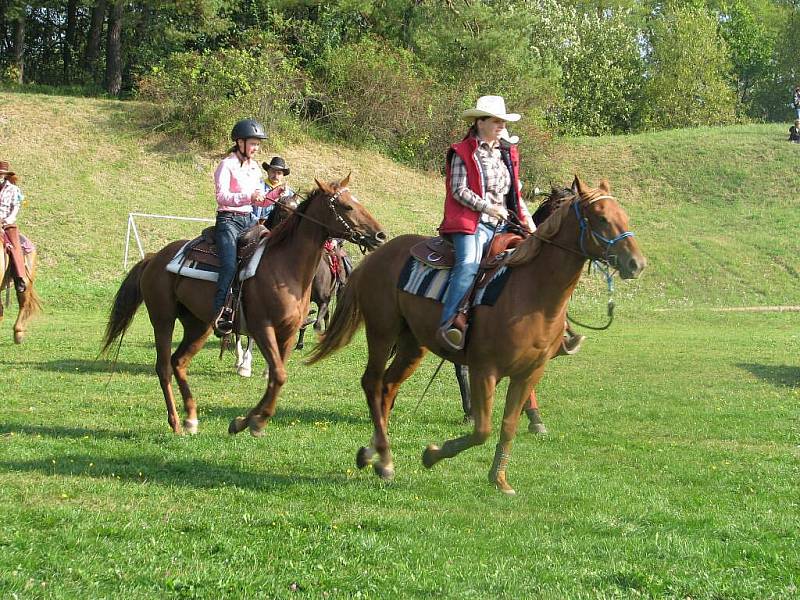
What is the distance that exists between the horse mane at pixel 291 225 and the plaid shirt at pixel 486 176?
188 centimetres

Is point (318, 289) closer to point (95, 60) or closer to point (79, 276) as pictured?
point (79, 276)

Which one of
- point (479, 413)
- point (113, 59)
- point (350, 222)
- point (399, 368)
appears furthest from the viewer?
point (113, 59)

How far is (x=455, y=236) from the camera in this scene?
849 cm

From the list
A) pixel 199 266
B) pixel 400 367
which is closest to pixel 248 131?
pixel 199 266

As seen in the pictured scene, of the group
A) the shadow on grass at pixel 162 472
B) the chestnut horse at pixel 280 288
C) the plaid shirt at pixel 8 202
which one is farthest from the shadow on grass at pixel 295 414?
the plaid shirt at pixel 8 202

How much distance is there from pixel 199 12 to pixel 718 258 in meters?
22.7

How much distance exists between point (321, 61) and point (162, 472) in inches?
1389

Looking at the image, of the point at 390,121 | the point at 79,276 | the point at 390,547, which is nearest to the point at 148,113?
the point at 390,121

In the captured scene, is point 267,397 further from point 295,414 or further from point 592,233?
point 592,233

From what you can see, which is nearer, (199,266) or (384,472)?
(384,472)

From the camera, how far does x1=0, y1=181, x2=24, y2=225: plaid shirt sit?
641 inches

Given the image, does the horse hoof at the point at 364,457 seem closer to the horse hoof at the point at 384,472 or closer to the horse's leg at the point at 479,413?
the horse hoof at the point at 384,472

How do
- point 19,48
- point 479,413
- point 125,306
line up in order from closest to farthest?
point 479,413, point 125,306, point 19,48

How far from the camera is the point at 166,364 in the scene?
10516mm
